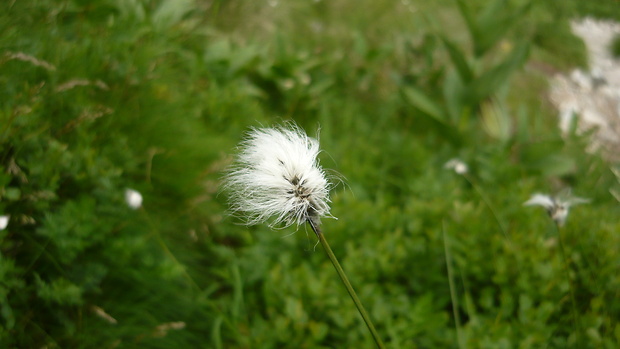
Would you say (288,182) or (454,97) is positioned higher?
(454,97)

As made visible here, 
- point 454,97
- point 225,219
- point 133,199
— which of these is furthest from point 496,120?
point 133,199

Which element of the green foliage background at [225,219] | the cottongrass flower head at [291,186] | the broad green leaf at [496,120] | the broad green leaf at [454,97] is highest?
the broad green leaf at [454,97]

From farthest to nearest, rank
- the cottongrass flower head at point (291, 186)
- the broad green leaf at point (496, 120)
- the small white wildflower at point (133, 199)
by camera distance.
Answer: the broad green leaf at point (496, 120), the small white wildflower at point (133, 199), the cottongrass flower head at point (291, 186)

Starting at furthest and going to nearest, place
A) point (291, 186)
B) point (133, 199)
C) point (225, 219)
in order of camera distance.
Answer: point (225, 219) < point (133, 199) < point (291, 186)

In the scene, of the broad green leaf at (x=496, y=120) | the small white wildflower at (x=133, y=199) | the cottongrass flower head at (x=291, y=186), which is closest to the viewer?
the cottongrass flower head at (x=291, y=186)

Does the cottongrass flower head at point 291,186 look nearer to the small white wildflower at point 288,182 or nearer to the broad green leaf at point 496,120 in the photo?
the small white wildflower at point 288,182

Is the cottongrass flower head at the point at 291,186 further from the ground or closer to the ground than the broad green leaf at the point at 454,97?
closer to the ground

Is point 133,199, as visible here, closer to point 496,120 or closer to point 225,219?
point 225,219

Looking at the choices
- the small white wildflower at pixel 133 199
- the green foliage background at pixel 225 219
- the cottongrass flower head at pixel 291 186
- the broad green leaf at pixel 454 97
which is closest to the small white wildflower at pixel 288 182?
the cottongrass flower head at pixel 291 186

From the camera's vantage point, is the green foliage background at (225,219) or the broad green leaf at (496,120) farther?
the broad green leaf at (496,120)
